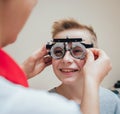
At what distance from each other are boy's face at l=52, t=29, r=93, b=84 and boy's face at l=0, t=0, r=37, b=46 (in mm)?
790

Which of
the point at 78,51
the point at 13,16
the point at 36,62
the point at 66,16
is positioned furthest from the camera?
the point at 66,16

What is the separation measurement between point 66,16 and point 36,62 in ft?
1.87

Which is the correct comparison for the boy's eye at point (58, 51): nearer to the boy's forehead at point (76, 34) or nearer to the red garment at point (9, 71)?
the boy's forehead at point (76, 34)

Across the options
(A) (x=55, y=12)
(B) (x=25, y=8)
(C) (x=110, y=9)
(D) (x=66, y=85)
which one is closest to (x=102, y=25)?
(C) (x=110, y=9)

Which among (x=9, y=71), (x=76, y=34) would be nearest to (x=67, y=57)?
(x=76, y=34)

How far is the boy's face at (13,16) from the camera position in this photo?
0.52 metres

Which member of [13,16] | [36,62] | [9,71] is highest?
[13,16]

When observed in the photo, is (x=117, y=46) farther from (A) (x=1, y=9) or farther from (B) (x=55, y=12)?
(A) (x=1, y=9)

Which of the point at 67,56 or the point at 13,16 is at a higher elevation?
the point at 13,16

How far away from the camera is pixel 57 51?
136 cm

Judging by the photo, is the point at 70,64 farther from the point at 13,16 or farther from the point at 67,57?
the point at 13,16

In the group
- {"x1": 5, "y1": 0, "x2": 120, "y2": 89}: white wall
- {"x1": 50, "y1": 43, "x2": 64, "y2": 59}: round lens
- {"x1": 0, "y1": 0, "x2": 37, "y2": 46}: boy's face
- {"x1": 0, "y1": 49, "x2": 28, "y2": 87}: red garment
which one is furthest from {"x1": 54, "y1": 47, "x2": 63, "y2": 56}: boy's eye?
{"x1": 0, "y1": 0, "x2": 37, "y2": 46}: boy's face

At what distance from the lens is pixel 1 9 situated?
51 centimetres

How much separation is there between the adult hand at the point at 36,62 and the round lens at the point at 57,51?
0.21 ft
